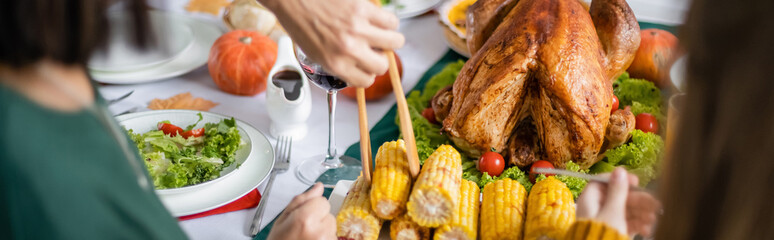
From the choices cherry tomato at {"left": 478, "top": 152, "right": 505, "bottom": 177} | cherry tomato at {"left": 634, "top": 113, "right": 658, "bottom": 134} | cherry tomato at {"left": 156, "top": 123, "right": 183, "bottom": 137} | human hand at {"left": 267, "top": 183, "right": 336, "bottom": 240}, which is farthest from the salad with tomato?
cherry tomato at {"left": 634, "top": 113, "right": 658, "bottom": 134}

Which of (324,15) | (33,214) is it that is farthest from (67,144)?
(324,15)

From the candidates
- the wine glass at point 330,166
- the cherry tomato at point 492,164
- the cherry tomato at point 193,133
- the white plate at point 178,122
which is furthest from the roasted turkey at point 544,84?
the cherry tomato at point 193,133

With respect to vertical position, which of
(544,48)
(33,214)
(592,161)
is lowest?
(592,161)

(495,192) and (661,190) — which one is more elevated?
(661,190)

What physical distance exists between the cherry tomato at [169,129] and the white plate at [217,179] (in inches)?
1.6

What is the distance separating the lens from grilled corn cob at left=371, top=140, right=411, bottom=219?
1.12m

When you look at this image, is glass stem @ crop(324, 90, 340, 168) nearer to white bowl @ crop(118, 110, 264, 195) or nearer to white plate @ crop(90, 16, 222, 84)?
white bowl @ crop(118, 110, 264, 195)

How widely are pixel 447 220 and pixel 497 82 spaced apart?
0.50 m

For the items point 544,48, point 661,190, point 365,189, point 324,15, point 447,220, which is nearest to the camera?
point 661,190

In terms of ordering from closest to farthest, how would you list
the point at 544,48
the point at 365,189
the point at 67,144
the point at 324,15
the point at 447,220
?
the point at 67,144 → the point at 324,15 → the point at 447,220 → the point at 365,189 → the point at 544,48

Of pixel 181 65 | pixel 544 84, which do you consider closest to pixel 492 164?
pixel 544 84

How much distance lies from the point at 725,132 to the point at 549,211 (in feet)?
1.59

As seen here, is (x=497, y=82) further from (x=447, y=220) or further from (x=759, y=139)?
(x=759, y=139)

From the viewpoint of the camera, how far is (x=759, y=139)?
0.62 m
